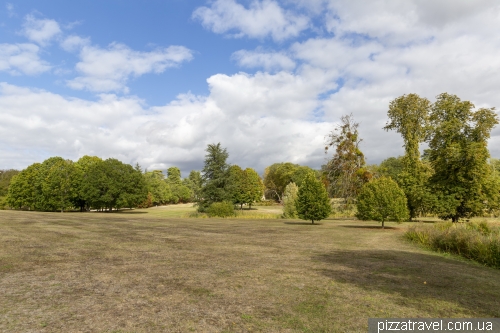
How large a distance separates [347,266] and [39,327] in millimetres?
9177

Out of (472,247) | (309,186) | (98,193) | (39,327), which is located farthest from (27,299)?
(98,193)

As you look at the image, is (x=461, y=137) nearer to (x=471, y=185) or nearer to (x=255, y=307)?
(x=471, y=185)

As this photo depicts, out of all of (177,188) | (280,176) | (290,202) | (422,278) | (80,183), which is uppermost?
(280,176)

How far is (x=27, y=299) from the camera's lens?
22.5ft

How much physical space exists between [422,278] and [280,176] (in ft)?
337

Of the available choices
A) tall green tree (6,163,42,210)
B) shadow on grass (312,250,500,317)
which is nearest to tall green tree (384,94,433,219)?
shadow on grass (312,250,500,317)

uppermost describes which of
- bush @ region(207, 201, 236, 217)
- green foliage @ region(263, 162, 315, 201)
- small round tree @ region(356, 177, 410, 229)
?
green foliage @ region(263, 162, 315, 201)

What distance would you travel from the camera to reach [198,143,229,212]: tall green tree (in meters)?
54.8

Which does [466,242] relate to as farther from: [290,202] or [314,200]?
[290,202]

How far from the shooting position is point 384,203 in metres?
26.4

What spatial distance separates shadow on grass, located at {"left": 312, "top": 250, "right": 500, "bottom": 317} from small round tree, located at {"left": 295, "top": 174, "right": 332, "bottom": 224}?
18.4 m

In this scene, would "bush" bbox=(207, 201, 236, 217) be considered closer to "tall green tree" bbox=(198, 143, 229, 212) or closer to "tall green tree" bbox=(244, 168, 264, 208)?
"tall green tree" bbox=(198, 143, 229, 212)

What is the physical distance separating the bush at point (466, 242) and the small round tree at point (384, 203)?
6.26 metres

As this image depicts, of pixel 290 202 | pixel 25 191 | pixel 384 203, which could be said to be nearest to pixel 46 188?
pixel 25 191
